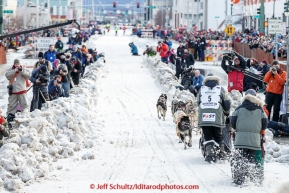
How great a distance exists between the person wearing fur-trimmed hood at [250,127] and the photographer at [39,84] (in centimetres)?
787

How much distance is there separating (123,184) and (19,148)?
1.77 m

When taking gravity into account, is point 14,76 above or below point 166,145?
above

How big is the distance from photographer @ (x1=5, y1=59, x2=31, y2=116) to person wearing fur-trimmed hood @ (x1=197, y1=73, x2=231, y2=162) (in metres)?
5.62

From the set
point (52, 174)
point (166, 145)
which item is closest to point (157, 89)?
point (166, 145)

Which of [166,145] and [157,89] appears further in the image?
[157,89]

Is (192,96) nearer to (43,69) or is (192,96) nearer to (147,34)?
(43,69)

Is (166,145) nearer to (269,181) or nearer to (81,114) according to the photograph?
(81,114)

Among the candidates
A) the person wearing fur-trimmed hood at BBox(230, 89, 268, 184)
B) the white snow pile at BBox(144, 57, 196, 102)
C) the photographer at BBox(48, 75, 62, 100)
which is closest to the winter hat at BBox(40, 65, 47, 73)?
the photographer at BBox(48, 75, 62, 100)

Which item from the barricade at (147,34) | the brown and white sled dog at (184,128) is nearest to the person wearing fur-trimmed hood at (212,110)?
the brown and white sled dog at (184,128)

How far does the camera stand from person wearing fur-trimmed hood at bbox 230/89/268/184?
420 inches

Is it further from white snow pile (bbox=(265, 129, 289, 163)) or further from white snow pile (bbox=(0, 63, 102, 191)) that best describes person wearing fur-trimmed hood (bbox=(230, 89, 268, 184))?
white snow pile (bbox=(0, 63, 102, 191))

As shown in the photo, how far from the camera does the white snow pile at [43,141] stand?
10.4 metres

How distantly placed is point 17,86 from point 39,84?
1.09 metres

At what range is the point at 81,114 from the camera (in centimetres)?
1605
